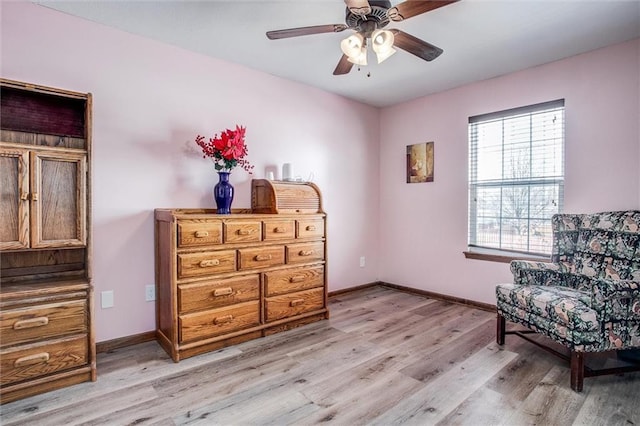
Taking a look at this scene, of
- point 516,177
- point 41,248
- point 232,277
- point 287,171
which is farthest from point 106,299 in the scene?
point 516,177

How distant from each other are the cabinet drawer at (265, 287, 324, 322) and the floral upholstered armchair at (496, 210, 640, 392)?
156cm

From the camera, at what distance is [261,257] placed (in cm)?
284

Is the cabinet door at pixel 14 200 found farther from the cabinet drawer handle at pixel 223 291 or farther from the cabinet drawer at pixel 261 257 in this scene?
the cabinet drawer at pixel 261 257

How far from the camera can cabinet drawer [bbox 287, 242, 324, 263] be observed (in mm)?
3062

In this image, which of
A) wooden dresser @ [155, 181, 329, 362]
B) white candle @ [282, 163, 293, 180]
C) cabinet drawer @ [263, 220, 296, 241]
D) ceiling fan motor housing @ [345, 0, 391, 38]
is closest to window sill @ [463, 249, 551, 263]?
wooden dresser @ [155, 181, 329, 362]

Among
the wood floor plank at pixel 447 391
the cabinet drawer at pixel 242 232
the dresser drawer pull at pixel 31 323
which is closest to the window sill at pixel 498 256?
the wood floor plank at pixel 447 391

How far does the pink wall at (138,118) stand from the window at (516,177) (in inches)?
81.3

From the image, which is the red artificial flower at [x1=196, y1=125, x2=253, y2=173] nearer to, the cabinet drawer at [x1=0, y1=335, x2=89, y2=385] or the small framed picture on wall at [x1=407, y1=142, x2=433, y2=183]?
the cabinet drawer at [x1=0, y1=335, x2=89, y2=385]

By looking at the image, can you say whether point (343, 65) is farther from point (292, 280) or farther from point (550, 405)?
point (550, 405)

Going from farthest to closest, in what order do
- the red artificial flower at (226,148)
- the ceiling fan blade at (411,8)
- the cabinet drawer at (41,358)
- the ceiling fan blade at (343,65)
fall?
1. the red artificial flower at (226,148)
2. the ceiling fan blade at (343,65)
3. the cabinet drawer at (41,358)
4. the ceiling fan blade at (411,8)

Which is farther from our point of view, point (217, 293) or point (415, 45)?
point (217, 293)

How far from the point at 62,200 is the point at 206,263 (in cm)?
100

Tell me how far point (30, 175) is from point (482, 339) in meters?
3.41

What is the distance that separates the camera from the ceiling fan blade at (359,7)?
174cm
